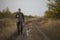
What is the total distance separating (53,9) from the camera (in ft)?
16.4

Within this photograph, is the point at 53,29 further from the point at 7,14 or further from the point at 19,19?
the point at 7,14

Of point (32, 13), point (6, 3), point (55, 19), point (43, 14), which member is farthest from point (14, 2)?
point (55, 19)

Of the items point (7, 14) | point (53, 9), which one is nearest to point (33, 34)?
point (53, 9)

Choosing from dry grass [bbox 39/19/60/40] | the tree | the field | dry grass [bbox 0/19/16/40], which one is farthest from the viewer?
dry grass [bbox 0/19/16/40]

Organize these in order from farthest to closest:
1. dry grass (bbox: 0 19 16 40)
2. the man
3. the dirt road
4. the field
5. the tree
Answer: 1. the man
2. dry grass (bbox: 0 19 16 40)
3. the tree
4. the dirt road
5. the field

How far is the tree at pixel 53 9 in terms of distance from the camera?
4.55m

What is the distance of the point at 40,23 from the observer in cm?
510

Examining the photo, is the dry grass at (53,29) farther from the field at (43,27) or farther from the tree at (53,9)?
the tree at (53,9)

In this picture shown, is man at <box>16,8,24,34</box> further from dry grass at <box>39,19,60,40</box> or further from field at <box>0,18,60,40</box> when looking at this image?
dry grass at <box>39,19,60,40</box>

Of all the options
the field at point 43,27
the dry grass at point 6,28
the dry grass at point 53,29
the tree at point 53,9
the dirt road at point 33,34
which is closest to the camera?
the dry grass at point 53,29

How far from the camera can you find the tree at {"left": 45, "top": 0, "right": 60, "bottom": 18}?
179 inches

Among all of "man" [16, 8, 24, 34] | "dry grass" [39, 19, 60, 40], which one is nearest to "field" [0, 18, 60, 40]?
"dry grass" [39, 19, 60, 40]

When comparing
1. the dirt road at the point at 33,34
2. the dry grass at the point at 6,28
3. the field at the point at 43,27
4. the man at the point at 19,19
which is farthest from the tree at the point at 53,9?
the dry grass at the point at 6,28

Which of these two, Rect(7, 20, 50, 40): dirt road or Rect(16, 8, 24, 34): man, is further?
Rect(16, 8, 24, 34): man
